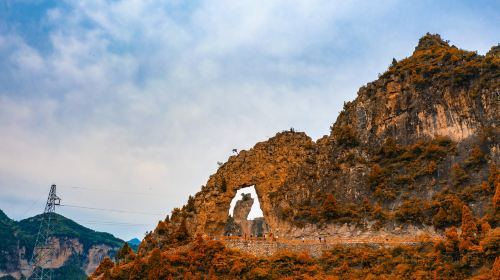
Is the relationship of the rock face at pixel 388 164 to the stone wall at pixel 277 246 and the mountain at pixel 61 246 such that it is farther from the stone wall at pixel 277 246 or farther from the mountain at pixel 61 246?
the mountain at pixel 61 246

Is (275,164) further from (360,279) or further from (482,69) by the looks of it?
(482,69)

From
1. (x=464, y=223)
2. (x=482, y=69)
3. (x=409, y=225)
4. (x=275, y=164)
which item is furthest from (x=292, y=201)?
(x=482, y=69)

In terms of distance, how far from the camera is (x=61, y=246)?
12100cm

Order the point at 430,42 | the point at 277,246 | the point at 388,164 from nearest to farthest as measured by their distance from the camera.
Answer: the point at 277,246 < the point at 388,164 < the point at 430,42

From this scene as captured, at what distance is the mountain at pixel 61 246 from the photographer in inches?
4331

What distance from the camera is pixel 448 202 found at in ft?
118

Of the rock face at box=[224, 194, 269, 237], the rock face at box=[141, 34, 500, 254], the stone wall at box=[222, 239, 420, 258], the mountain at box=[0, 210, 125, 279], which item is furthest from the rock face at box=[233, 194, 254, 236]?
the mountain at box=[0, 210, 125, 279]

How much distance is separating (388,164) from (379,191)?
3.48 m

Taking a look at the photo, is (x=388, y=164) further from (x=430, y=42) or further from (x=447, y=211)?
(x=430, y=42)

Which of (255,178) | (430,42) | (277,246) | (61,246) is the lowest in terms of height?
(277,246)

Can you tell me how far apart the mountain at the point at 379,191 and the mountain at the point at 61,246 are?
73.3m

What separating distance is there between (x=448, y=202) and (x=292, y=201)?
Answer: 14073 millimetres

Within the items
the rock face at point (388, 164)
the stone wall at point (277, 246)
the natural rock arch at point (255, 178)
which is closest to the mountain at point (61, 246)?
the natural rock arch at point (255, 178)

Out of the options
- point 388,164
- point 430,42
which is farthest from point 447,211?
point 430,42
